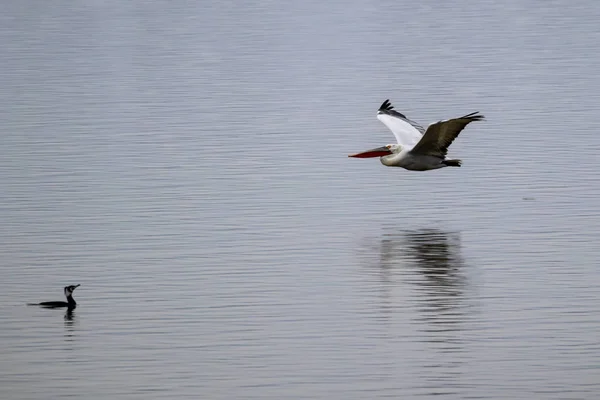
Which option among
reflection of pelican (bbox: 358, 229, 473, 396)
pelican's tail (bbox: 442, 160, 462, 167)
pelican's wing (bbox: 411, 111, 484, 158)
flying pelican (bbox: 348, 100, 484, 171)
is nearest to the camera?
reflection of pelican (bbox: 358, 229, 473, 396)

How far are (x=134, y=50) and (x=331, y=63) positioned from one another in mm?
6748

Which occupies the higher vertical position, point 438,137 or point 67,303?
point 438,137

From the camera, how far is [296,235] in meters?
16.9

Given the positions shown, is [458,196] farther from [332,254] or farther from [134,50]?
[134,50]

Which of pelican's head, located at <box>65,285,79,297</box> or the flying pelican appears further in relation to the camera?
the flying pelican

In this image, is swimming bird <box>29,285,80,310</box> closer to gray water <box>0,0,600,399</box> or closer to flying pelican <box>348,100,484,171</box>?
gray water <box>0,0,600,399</box>

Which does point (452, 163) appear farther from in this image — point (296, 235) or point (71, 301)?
point (71, 301)

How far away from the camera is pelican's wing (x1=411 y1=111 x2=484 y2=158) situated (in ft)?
55.1

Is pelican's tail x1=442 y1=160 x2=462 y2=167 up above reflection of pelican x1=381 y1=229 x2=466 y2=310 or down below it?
above

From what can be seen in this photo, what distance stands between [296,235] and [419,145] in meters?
1.69

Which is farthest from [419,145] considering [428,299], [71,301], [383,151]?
[71,301]

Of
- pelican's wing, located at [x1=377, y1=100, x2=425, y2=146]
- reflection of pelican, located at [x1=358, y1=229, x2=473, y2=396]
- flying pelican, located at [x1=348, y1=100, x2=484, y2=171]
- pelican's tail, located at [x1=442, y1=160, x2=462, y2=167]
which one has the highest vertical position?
pelican's wing, located at [x1=377, y1=100, x2=425, y2=146]

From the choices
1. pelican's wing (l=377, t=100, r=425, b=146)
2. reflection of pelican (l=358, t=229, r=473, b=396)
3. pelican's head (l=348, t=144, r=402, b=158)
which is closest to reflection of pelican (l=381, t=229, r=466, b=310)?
reflection of pelican (l=358, t=229, r=473, b=396)

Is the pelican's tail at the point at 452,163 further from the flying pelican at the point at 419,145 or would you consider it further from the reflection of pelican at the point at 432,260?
the reflection of pelican at the point at 432,260
